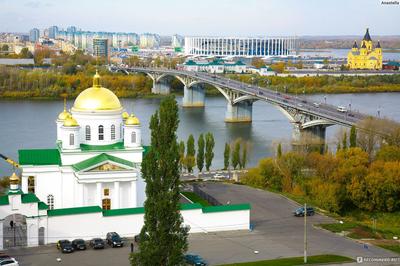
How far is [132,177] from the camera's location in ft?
40.8

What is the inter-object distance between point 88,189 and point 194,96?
86.0 ft

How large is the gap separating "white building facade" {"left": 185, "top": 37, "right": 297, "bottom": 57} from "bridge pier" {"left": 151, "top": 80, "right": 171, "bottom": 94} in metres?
39.1

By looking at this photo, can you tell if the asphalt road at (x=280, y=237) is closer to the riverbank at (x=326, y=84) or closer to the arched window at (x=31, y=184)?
Result: the arched window at (x=31, y=184)

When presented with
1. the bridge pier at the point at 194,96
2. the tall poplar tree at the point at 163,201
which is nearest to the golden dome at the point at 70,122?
the tall poplar tree at the point at 163,201

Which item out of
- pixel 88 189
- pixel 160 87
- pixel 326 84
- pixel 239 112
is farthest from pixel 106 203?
pixel 326 84

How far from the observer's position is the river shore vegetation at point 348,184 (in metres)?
13.2

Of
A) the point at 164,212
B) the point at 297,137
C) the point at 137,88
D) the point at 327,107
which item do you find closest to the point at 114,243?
the point at 164,212

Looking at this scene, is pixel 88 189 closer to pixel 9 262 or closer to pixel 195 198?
pixel 195 198

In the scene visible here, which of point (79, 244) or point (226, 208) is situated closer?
point (79, 244)

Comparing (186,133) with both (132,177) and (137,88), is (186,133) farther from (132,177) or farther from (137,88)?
(137,88)

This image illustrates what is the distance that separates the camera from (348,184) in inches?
569

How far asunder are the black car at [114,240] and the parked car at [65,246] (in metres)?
0.63

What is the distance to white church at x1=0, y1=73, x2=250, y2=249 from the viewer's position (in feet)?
36.3

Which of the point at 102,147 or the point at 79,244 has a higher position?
the point at 102,147
